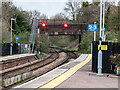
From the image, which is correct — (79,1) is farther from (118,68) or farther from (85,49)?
(118,68)

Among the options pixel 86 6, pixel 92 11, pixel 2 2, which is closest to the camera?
pixel 2 2

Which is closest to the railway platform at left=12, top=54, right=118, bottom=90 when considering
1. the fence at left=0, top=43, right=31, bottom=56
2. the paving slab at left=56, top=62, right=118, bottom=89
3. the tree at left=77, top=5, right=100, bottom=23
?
the paving slab at left=56, top=62, right=118, bottom=89

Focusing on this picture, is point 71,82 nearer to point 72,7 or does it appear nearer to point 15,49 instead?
point 15,49

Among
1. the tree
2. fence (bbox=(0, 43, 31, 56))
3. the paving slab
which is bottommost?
the paving slab

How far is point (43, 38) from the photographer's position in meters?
44.3

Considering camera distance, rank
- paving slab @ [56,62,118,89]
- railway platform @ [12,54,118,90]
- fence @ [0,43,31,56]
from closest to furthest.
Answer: railway platform @ [12,54,118,90] → paving slab @ [56,62,118,89] → fence @ [0,43,31,56]

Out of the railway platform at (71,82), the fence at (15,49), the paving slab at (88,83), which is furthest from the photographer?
the fence at (15,49)

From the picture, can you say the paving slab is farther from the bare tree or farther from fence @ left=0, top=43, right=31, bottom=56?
the bare tree

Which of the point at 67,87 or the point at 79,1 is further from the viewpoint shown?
the point at 79,1

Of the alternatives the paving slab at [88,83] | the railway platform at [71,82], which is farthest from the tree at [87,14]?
the paving slab at [88,83]

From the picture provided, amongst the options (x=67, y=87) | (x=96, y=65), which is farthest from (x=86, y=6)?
(x=67, y=87)

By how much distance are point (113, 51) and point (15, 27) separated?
3944 cm

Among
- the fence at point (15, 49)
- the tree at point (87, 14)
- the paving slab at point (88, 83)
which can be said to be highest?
the tree at point (87, 14)

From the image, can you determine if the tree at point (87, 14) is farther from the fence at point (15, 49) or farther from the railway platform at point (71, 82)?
the railway platform at point (71, 82)
